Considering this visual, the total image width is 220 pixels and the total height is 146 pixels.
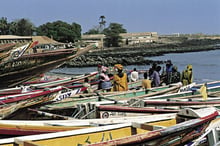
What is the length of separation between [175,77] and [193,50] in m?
77.8

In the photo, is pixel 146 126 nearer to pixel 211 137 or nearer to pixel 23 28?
pixel 211 137

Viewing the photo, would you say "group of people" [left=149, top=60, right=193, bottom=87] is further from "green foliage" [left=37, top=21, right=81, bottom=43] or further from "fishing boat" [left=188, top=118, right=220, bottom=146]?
"green foliage" [left=37, top=21, right=81, bottom=43]

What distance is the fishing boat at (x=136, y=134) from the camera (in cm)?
526

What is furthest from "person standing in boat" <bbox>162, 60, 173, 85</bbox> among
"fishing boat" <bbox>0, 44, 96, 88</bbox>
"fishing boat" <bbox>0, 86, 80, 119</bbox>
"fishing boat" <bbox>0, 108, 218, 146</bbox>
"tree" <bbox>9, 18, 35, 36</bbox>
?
"tree" <bbox>9, 18, 35, 36</bbox>

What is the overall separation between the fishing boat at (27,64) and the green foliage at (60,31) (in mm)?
66447

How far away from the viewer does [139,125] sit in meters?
6.19

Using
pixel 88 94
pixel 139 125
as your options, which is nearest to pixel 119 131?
pixel 139 125

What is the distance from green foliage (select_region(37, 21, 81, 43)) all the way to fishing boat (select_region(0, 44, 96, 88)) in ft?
218

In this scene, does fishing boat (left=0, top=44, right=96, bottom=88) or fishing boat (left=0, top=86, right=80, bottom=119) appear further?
fishing boat (left=0, top=44, right=96, bottom=88)

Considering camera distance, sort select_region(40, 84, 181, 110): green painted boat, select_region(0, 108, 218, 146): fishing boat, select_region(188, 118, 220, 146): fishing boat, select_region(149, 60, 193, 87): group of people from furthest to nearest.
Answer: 1. select_region(149, 60, 193, 87): group of people
2. select_region(40, 84, 181, 110): green painted boat
3. select_region(188, 118, 220, 146): fishing boat
4. select_region(0, 108, 218, 146): fishing boat

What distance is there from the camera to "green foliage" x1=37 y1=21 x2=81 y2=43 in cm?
8312

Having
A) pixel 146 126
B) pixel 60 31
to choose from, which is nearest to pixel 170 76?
pixel 146 126

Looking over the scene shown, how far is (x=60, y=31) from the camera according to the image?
274ft

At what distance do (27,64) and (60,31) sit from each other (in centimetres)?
7001
